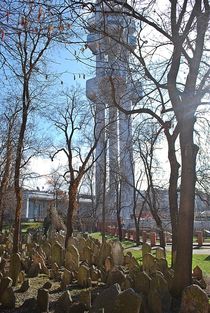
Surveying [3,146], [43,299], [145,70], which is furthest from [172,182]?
[3,146]

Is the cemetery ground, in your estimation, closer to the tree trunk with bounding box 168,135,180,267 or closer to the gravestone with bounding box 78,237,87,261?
the gravestone with bounding box 78,237,87,261

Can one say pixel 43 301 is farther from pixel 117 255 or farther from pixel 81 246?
pixel 81 246

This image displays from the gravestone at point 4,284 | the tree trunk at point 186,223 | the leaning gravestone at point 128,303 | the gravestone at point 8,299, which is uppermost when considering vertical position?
the tree trunk at point 186,223

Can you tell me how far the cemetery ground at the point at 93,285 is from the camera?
6426 millimetres

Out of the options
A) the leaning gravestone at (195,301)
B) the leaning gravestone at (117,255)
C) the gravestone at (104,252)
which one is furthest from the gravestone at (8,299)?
the gravestone at (104,252)

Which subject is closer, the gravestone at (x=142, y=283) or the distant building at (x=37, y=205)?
the gravestone at (x=142, y=283)

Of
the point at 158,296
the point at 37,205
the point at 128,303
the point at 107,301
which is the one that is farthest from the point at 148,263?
the point at 37,205

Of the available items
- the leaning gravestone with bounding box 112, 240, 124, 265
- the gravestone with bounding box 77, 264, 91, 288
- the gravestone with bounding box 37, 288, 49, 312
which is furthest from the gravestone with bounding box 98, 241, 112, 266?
the gravestone with bounding box 37, 288, 49, 312

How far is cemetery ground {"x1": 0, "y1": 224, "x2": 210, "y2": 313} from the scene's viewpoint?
6426 millimetres

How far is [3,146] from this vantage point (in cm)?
2188

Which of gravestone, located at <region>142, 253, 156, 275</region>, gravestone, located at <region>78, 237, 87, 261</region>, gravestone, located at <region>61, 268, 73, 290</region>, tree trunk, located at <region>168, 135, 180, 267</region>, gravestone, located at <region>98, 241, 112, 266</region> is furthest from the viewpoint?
gravestone, located at <region>78, 237, 87, 261</region>

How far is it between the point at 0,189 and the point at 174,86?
14.4 meters

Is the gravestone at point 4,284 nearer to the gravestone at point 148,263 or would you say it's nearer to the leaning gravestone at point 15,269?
the leaning gravestone at point 15,269

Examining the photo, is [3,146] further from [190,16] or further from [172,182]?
[190,16]
